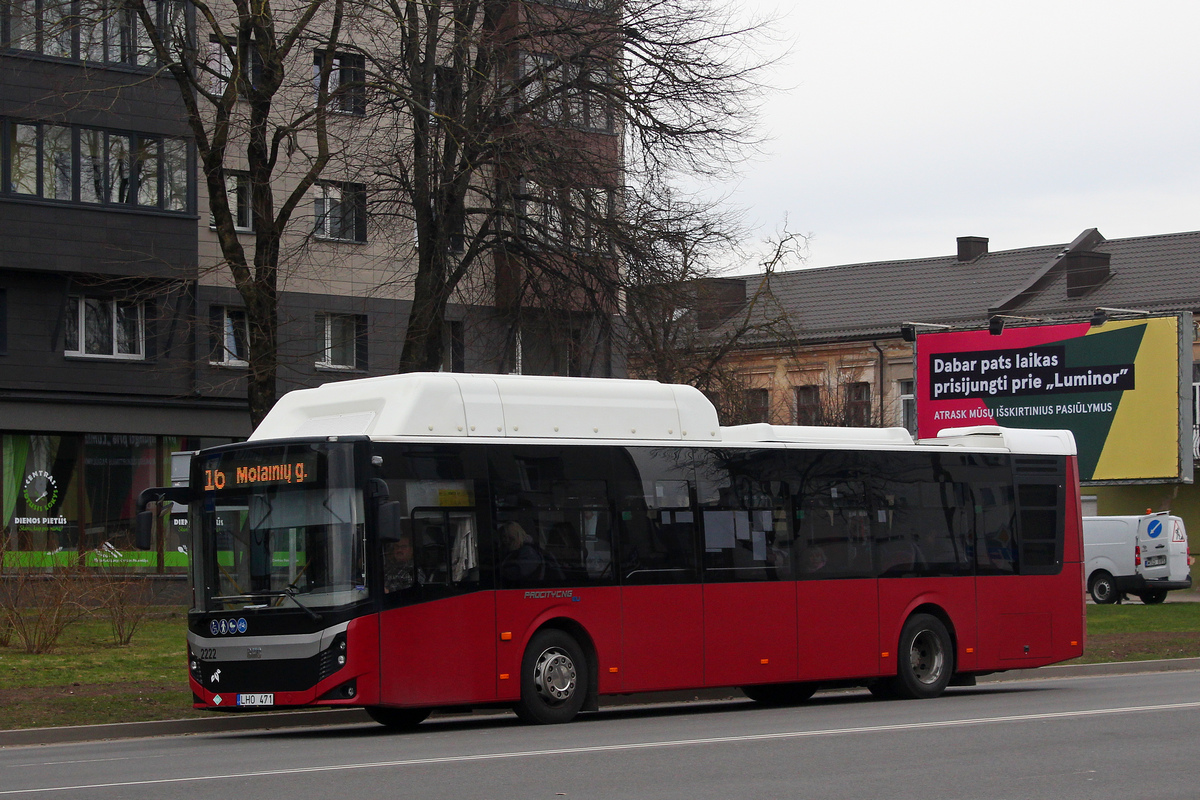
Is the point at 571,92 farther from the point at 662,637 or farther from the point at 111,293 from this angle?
the point at 111,293

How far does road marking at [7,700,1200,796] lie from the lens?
34.4 feet

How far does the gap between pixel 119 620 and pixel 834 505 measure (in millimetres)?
11119

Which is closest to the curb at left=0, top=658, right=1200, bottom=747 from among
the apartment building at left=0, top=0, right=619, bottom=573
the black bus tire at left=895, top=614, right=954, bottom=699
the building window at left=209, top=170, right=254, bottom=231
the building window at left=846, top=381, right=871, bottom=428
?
the black bus tire at left=895, top=614, right=954, bottom=699

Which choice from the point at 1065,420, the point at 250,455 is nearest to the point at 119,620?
the point at 250,455

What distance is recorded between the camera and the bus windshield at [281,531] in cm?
1394

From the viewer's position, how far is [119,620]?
23.2 metres

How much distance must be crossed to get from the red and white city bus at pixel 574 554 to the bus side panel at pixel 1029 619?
0.11ft

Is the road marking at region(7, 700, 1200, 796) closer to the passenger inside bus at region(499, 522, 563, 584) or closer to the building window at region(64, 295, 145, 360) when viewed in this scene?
the passenger inside bus at region(499, 522, 563, 584)

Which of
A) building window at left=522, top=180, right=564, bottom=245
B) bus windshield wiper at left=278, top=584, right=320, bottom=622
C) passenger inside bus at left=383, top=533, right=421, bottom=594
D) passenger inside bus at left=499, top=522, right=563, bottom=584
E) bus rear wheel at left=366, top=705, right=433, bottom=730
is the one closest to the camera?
bus windshield wiper at left=278, top=584, right=320, bottom=622

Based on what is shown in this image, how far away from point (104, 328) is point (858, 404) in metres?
32.2

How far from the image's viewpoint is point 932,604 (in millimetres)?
18125

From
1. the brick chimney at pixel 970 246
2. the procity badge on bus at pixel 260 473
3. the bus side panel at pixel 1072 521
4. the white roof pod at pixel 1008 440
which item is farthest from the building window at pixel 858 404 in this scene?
the procity badge on bus at pixel 260 473

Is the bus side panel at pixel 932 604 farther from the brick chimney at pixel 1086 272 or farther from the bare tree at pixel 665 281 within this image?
the brick chimney at pixel 1086 272

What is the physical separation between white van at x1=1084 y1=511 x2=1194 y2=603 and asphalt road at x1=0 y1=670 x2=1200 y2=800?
852 inches
